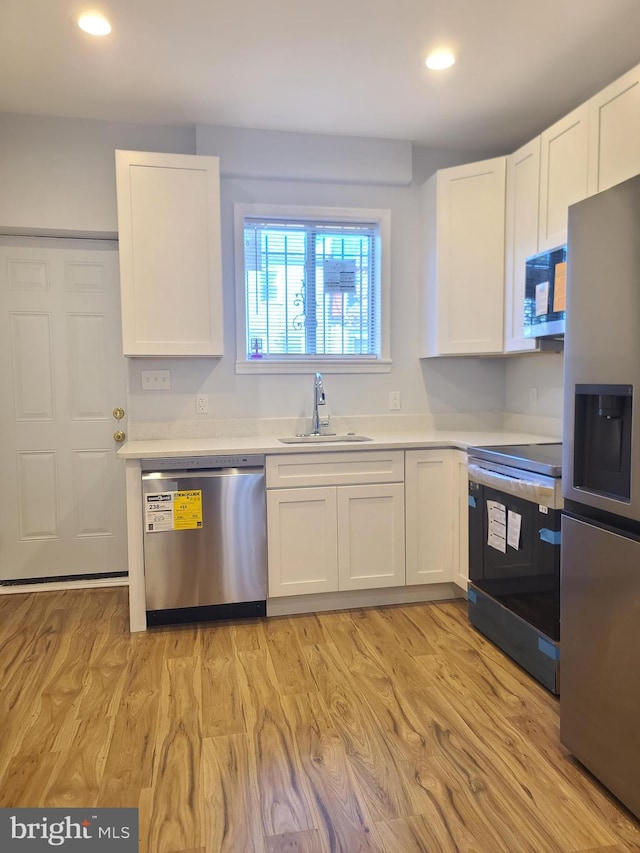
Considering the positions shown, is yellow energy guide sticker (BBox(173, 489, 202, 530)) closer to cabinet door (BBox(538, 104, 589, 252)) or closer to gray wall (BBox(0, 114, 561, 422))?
gray wall (BBox(0, 114, 561, 422))

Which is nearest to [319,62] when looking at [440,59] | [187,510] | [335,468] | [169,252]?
[440,59]

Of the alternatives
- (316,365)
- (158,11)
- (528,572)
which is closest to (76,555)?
(316,365)

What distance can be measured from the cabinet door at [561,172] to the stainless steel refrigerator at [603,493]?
3.43ft

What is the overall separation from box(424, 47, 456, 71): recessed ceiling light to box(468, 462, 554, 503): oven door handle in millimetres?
1866

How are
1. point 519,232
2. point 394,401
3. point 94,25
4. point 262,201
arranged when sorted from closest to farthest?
point 94,25
point 519,232
point 262,201
point 394,401

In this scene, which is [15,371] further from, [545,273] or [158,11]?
[545,273]

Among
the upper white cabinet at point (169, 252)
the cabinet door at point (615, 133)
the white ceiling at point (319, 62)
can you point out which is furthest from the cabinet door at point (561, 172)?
the upper white cabinet at point (169, 252)

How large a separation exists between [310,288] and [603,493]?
2.34m

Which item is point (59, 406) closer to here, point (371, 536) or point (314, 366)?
point (314, 366)

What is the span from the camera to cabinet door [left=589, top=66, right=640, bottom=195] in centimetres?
218

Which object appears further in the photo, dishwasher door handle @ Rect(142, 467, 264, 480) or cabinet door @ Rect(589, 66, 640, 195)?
dishwasher door handle @ Rect(142, 467, 264, 480)

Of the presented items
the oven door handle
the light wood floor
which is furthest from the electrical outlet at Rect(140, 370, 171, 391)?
the oven door handle

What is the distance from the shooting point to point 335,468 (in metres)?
2.97

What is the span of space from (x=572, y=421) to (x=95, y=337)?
279cm
